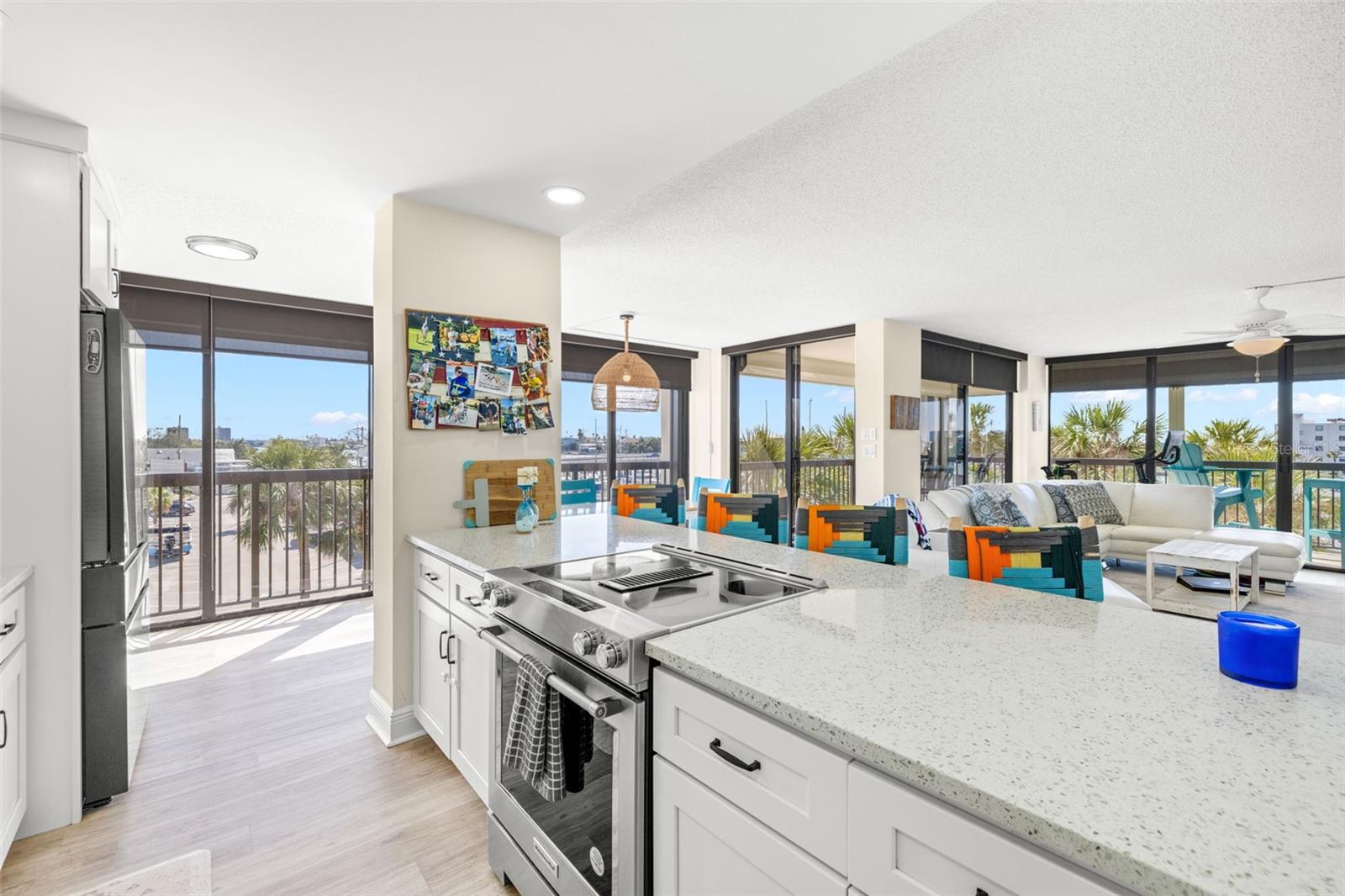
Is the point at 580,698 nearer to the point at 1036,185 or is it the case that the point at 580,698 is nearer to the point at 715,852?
the point at 715,852

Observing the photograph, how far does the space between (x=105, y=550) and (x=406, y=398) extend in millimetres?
1129

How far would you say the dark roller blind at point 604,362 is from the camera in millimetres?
6059

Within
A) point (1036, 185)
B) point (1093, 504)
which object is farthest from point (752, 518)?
point (1093, 504)

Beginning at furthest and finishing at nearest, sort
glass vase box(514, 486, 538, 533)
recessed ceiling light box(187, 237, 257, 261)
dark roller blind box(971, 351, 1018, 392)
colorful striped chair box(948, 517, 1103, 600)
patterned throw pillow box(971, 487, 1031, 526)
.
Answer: dark roller blind box(971, 351, 1018, 392) → patterned throw pillow box(971, 487, 1031, 526) → recessed ceiling light box(187, 237, 257, 261) → glass vase box(514, 486, 538, 533) → colorful striped chair box(948, 517, 1103, 600)

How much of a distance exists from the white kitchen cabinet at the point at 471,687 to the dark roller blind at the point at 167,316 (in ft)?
10.8

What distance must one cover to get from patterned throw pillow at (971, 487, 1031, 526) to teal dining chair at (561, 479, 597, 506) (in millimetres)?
3177

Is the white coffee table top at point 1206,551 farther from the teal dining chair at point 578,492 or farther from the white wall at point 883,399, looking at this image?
the teal dining chair at point 578,492

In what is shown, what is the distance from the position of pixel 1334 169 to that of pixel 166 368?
6.28 metres

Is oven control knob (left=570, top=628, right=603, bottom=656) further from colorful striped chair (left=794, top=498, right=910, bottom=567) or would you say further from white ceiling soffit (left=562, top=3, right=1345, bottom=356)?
white ceiling soffit (left=562, top=3, right=1345, bottom=356)

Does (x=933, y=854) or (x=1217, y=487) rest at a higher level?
(x=1217, y=487)

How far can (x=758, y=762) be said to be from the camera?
0.99 metres

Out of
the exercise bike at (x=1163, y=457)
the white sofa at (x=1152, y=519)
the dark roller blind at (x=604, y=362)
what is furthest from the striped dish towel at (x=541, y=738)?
the exercise bike at (x=1163, y=457)

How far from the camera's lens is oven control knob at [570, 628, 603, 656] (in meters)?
1.30

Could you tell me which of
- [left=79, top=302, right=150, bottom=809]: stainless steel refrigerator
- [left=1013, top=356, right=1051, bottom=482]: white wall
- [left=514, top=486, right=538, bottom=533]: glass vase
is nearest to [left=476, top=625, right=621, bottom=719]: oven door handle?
[left=514, top=486, right=538, bottom=533]: glass vase
